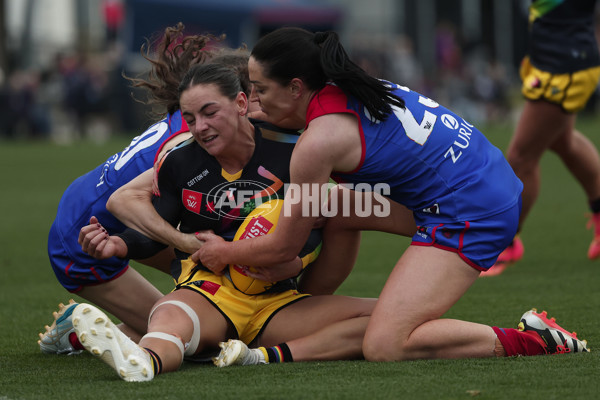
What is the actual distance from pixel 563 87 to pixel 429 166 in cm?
266

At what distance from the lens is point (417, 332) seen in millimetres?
3938

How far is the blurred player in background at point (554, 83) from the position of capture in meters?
6.39

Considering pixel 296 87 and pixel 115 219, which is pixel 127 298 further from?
pixel 296 87

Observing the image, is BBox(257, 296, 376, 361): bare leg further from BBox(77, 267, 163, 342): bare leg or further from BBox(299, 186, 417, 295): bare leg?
BBox(77, 267, 163, 342): bare leg

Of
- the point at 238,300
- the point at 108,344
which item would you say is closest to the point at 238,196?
the point at 238,300

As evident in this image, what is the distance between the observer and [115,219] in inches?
179

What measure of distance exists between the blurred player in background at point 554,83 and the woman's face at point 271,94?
2.84m

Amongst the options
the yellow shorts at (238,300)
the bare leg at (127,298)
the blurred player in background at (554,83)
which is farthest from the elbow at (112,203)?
the blurred player in background at (554,83)

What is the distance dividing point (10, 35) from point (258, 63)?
31.9 m

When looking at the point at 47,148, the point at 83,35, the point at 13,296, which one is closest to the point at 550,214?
the point at 13,296

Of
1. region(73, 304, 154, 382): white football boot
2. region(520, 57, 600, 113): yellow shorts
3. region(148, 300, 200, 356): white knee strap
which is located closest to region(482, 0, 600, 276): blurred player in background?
region(520, 57, 600, 113): yellow shorts

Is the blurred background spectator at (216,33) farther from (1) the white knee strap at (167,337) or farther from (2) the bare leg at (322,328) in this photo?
(1) the white knee strap at (167,337)

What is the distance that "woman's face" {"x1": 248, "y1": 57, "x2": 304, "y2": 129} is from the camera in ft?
12.9

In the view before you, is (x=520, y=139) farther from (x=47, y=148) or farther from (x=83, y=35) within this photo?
(x=83, y=35)
